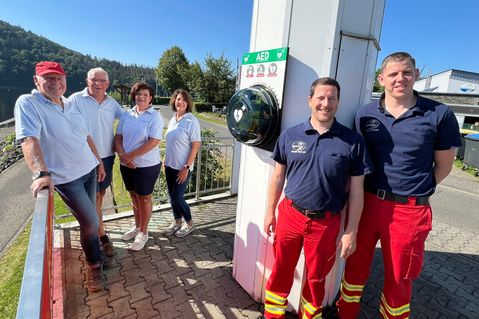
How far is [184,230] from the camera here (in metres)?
3.93

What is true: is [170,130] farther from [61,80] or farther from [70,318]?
[70,318]

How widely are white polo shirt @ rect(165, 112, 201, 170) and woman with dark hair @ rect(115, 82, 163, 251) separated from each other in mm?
201

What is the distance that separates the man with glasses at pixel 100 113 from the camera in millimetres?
3027

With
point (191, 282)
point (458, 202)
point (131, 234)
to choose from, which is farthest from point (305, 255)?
point (458, 202)

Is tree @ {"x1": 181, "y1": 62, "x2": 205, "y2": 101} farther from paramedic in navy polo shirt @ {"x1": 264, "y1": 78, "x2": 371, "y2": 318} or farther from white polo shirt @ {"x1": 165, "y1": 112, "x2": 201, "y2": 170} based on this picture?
paramedic in navy polo shirt @ {"x1": 264, "y1": 78, "x2": 371, "y2": 318}

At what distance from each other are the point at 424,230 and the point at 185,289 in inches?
87.2

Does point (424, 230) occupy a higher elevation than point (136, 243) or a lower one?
higher

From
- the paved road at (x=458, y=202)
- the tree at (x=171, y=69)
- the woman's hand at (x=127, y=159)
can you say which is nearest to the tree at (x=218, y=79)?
the tree at (x=171, y=69)

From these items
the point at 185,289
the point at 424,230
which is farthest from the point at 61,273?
the point at 424,230

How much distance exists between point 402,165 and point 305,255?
0.95 meters

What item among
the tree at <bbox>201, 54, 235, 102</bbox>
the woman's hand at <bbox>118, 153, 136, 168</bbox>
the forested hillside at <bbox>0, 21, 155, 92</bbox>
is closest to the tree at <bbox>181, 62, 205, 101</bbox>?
the tree at <bbox>201, 54, 235, 102</bbox>

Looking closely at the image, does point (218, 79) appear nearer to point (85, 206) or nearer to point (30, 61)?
point (85, 206)

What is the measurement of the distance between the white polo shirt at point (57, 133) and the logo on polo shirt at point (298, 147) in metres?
1.94

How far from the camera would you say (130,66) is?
155500 mm
